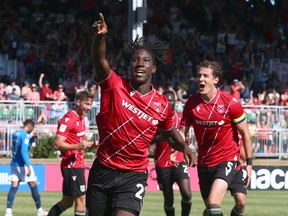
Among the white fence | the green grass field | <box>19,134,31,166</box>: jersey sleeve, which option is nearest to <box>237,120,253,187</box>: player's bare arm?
the green grass field

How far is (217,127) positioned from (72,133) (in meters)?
2.73

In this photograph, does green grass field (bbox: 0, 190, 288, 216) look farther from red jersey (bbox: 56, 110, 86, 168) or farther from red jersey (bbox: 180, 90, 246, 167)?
red jersey (bbox: 180, 90, 246, 167)

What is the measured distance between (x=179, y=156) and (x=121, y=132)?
6.81m

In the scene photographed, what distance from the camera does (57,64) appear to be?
30703mm

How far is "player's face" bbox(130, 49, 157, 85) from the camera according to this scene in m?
9.44

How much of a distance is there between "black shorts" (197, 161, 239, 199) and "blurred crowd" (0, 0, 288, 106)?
14585 millimetres

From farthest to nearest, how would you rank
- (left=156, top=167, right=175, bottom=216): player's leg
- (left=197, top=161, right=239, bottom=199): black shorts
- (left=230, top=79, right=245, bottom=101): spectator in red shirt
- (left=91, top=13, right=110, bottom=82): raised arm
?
1. (left=230, top=79, right=245, bottom=101): spectator in red shirt
2. (left=156, top=167, right=175, bottom=216): player's leg
3. (left=197, top=161, right=239, bottom=199): black shorts
4. (left=91, top=13, right=110, bottom=82): raised arm

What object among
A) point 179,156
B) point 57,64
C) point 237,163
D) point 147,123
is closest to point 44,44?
point 57,64

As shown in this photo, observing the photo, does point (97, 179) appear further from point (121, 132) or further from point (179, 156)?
point (179, 156)

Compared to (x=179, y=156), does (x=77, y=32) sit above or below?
above

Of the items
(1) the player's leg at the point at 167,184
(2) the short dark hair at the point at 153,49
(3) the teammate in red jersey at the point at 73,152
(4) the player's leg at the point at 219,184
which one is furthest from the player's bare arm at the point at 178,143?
(1) the player's leg at the point at 167,184

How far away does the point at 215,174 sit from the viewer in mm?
12680

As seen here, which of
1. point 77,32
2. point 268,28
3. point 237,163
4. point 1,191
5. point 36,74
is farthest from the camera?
point 268,28

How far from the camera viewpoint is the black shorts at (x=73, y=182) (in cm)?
1443
